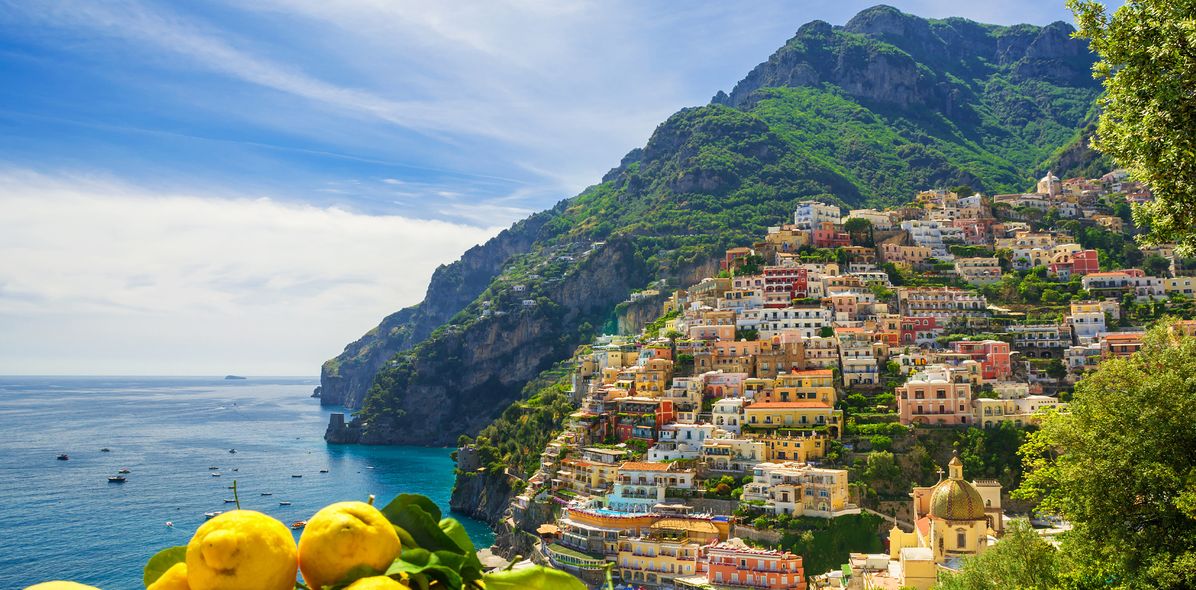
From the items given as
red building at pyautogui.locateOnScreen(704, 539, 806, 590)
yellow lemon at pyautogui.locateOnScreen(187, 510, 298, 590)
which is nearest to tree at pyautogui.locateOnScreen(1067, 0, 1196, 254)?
yellow lemon at pyautogui.locateOnScreen(187, 510, 298, 590)

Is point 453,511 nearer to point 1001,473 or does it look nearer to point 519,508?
point 519,508

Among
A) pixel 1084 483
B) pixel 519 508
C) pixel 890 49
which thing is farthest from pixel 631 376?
pixel 890 49

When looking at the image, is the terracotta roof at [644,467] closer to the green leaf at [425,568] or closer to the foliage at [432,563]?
the foliage at [432,563]

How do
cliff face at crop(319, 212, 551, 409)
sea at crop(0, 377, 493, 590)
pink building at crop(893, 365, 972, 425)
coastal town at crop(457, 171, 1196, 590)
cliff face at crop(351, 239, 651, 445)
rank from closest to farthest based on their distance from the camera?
coastal town at crop(457, 171, 1196, 590)
pink building at crop(893, 365, 972, 425)
sea at crop(0, 377, 493, 590)
cliff face at crop(351, 239, 651, 445)
cliff face at crop(319, 212, 551, 409)

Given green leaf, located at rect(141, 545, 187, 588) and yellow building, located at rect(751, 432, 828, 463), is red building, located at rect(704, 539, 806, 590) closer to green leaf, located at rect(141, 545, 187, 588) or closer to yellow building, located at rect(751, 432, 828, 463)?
yellow building, located at rect(751, 432, 828, 463)

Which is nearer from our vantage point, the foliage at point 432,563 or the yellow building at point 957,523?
the foliage at point 432,563

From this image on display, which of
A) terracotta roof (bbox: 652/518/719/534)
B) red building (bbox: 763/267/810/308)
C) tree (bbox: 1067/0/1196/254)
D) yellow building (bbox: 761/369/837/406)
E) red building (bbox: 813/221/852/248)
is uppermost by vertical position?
red building (bbox: 813/221/852/248)

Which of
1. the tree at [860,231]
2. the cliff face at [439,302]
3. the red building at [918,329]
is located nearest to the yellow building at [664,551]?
the red building at [918,329]
